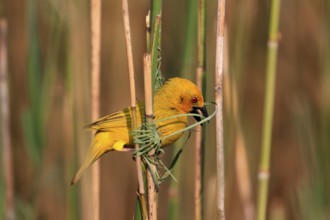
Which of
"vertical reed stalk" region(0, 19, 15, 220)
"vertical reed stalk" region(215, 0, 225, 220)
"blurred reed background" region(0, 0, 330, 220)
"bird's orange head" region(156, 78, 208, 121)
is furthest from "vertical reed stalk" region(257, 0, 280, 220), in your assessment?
"vertical reed stalk" region(0, 19, 15, 220)

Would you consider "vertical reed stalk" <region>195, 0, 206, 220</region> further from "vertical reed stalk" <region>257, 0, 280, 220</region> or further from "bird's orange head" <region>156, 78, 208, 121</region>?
"vertical reed stalk" <region>257, 0, 280, 220</region>

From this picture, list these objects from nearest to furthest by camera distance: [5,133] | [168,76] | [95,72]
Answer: [95,72] < [5,133] < [168,76]

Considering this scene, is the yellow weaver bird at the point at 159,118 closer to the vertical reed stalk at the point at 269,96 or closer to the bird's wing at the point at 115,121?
the bird's wing at the point at 115,121

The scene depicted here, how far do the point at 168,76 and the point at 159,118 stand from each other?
2.35 ft

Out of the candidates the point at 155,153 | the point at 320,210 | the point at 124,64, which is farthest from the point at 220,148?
the point at 124,64

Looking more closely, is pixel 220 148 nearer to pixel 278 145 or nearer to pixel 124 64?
pixel 124 64

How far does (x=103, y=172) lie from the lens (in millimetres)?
3051

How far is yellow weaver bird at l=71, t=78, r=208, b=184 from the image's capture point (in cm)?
175

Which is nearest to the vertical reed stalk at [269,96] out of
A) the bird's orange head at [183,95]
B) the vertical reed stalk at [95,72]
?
the bird's orange head at [183,95]

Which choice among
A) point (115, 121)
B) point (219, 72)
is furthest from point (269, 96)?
point (115, 121)

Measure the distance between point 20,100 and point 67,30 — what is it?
92 cm

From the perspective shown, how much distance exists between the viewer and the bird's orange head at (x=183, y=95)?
173 cm

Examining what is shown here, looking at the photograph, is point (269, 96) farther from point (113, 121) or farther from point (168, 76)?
point (168, 76)

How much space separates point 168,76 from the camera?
248 cm
